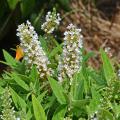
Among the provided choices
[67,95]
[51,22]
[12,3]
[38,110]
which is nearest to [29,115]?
[38,110]

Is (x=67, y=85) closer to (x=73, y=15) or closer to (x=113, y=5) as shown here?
(x=73, y=15)

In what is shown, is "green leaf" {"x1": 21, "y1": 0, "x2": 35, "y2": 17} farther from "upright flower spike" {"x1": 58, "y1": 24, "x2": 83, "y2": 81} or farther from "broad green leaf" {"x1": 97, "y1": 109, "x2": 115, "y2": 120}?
"broad green leaf" {"x1": 97, "y1": 109, "x2": 115, "y2": 120}

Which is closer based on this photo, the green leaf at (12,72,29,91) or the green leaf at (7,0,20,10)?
the green leaf at (12,72,29,91)

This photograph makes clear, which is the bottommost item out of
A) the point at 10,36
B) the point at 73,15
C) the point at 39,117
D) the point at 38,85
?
the point at 39,117

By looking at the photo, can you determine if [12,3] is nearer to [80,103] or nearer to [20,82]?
[20,82]

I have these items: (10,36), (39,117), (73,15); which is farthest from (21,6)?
(39,117)

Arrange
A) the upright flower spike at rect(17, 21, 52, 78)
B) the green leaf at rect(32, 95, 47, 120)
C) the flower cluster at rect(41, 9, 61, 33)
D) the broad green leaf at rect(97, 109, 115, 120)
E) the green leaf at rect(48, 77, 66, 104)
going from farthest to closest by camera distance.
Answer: the flower cluster at rect(41, 9, 61, 33), the upright flower spike at rect(17, 21, 52, 78), the green leaf at rect(48, 77, 66, 104), the green leaf at rect(32, 95, 47, 120), the broad green leaf at rect(97, 109, 115, 120)

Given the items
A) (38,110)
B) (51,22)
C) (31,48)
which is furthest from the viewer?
(51,22)

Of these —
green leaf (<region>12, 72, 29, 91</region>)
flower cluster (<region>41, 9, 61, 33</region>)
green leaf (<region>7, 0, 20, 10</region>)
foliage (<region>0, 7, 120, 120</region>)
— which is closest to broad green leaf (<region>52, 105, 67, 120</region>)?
foliage (<region>0, 7, 120, 120</region>)

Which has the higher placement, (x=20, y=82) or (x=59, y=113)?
(x=20, y=82)
